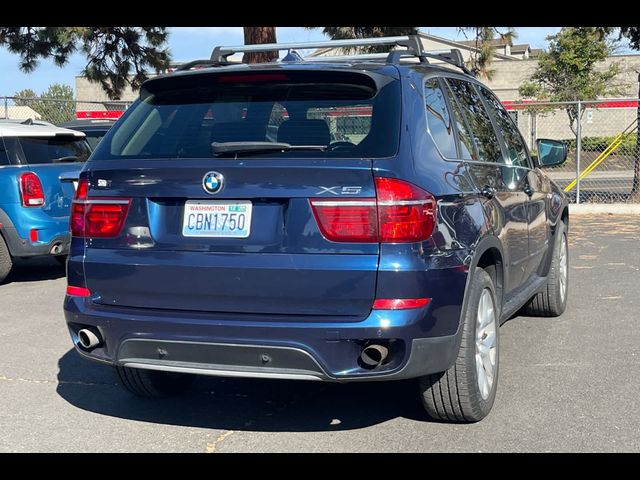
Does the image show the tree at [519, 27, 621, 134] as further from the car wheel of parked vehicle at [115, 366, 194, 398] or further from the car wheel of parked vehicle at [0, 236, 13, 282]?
the car wheel of parked vehicle at [115, 366, 194, 398]

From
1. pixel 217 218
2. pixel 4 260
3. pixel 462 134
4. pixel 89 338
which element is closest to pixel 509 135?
→ pixel 462 134

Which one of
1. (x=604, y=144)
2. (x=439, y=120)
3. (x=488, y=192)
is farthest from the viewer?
(x=604, y=144)

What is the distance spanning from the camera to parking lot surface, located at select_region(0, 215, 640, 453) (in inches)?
158

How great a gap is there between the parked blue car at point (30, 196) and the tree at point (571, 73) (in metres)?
→ 28.8

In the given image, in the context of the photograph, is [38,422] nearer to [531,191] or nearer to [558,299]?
[531,191]

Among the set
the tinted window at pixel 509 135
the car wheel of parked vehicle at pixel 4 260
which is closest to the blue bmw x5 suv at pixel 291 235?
the tinted window at pixel 509 135

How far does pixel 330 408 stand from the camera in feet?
14.9

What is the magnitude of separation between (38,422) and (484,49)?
38.0 feet

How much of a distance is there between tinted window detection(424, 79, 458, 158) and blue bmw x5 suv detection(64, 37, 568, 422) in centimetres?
2

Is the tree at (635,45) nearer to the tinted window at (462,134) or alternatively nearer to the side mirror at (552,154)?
the side mirror at (552,154)

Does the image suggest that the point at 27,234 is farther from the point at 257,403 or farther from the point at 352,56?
the point at 352,56

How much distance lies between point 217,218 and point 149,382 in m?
1.39
